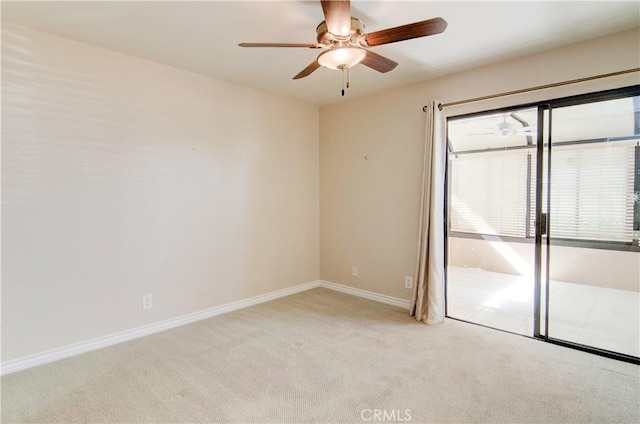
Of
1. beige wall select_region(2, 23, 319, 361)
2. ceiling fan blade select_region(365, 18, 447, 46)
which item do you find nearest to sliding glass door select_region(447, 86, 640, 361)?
ceiling fan blade select_region(365, 18, 447, 46)

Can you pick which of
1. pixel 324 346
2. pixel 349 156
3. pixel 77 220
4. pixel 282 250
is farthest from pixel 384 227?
pixel 77 220

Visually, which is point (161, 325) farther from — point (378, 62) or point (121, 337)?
point (378, 62)

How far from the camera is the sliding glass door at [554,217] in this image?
2.71 metres

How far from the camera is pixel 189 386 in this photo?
88.9 inches

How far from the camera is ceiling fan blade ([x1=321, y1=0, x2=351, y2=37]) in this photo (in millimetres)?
1712

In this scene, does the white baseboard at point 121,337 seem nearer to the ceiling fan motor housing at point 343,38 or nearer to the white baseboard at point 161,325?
the white baseboard at point 161,325

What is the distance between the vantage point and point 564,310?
323cm

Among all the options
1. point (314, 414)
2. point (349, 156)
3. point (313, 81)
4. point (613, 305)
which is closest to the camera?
point (314, 414)

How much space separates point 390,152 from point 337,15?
2343mm

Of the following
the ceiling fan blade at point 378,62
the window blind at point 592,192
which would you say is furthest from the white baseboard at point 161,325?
the ceiling fan blade at point 378,62

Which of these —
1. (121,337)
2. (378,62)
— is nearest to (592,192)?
(378,62)

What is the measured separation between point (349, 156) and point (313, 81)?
1.13m

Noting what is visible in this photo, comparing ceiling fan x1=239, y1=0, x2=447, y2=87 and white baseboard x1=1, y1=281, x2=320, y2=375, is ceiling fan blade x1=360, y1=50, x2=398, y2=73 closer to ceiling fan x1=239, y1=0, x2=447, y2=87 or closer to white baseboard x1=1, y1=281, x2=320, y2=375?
ceiling fan x1=239, y1=0, x2=447, y2=87

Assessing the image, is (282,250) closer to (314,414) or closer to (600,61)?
(314,414)
